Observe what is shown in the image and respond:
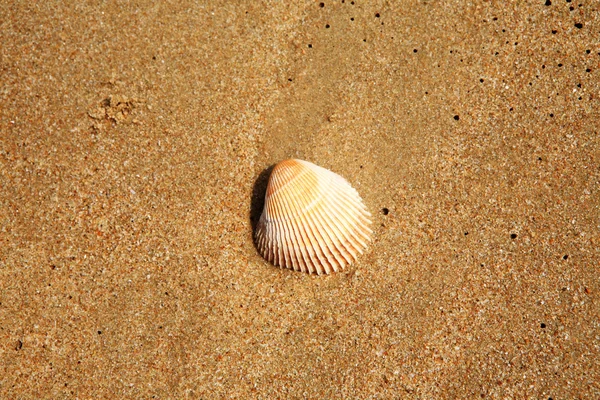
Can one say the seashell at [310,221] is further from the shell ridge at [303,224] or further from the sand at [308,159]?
the sand at [308,159]

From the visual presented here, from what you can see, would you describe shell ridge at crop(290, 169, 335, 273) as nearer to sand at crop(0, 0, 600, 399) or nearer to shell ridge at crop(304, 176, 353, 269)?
shell ridge at crop(304, 176, 353, 269)

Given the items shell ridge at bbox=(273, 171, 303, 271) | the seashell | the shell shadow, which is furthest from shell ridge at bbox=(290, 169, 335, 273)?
the shell shadow

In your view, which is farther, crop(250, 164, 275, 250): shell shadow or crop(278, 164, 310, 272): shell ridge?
crop(250, 164, 275, 250): shell shadow

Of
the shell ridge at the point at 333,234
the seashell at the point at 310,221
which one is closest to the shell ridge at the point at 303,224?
the seashell at the point at 310,221

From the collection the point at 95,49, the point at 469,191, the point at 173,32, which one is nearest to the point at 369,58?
the point at 469,191

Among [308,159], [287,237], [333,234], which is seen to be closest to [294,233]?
[287,237]

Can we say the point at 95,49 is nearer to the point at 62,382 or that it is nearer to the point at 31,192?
the point at 31,192
